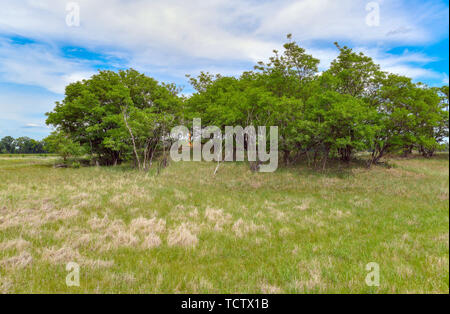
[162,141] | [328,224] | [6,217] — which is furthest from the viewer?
[162,141]

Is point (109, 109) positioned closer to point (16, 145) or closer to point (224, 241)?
point (224, 241)

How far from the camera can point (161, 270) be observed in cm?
560

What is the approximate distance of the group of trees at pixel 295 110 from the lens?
77.3 feet

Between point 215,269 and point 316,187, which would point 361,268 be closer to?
point 215,269

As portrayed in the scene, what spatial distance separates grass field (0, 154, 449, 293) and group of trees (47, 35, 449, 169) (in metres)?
11.4

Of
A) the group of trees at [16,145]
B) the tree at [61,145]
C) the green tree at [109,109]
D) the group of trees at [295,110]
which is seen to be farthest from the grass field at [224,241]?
the group of trees at [16,145]

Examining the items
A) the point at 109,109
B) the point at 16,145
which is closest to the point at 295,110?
the point at 109,109

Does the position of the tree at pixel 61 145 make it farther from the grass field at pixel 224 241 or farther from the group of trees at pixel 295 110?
the grass field at pixel 224 241

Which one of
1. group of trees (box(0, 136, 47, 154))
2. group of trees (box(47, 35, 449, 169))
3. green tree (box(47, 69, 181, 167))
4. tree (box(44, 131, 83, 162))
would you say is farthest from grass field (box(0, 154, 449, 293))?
group of trees (box(0, 136, 47, 154))

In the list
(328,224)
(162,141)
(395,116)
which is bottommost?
(328,224)

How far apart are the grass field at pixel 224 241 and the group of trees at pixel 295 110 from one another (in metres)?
11.4

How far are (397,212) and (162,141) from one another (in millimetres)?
26348
